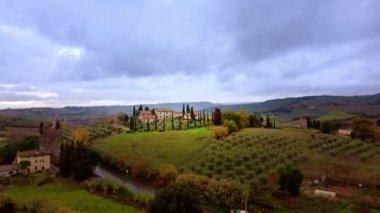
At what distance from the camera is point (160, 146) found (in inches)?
2918

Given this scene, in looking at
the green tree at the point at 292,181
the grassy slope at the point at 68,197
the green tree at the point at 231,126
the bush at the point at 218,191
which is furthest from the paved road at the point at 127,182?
the green tree at the point at 231,126

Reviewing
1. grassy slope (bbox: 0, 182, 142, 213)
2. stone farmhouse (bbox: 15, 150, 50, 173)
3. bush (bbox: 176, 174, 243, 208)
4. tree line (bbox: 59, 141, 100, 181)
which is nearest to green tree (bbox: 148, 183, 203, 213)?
bush (bbox: 176, 174, 243, 208)

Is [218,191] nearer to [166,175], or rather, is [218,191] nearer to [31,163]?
[166,175]

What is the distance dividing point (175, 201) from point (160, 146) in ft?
144

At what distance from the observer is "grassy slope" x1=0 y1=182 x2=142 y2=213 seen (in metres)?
40.7

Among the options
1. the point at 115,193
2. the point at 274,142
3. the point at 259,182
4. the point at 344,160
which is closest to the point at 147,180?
the point at 115,193

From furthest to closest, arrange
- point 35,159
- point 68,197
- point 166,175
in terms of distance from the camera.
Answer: point 35,159 < point 166,175 < point 68,197

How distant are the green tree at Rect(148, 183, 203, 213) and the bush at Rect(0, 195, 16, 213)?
835 inches

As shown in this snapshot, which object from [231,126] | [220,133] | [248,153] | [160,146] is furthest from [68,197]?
[231,126]

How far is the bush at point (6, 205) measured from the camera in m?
40.4

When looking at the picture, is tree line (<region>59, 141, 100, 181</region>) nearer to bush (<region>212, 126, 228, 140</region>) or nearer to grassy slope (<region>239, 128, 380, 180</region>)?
bush (<region>212, 126, 228, 140</region>)

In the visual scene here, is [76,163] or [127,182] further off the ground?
[76,163]

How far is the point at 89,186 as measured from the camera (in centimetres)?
4978

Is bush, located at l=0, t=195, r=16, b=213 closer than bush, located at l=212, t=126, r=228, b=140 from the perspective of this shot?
Yes
